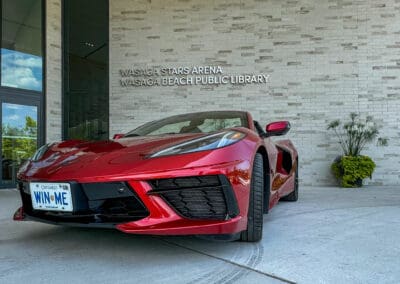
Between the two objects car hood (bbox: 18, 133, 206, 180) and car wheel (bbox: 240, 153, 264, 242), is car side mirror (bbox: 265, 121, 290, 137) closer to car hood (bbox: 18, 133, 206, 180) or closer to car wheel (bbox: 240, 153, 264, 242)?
car wheel (bbox: 240, 153, 264, 242)

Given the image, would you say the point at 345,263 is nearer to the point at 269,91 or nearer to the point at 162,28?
the point at 269,91

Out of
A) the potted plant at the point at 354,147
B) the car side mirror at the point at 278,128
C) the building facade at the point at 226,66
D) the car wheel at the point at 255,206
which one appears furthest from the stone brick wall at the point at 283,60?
the car wheel at the point at 255,206

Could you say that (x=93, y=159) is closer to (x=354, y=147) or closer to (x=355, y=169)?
(x=355, y=169)

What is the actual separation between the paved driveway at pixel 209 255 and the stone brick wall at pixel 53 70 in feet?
16.0

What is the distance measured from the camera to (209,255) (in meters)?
2.72

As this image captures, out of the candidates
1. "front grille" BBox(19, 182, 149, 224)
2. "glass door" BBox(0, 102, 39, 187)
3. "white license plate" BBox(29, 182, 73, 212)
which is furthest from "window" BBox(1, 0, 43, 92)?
"front grille" BBox(19, 182, 149, 224)

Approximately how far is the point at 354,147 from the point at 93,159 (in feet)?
21.3

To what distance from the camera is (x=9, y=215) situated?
4371mm

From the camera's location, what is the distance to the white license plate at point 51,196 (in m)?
2.46

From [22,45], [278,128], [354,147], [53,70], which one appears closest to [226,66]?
[354,147]

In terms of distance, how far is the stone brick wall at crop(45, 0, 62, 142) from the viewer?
8.48m

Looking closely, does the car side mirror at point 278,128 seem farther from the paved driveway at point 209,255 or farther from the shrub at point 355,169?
the shrub at point 355,169

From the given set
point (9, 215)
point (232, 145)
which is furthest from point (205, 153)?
point (9, 215)

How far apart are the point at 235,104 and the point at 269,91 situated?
2.42 feet
